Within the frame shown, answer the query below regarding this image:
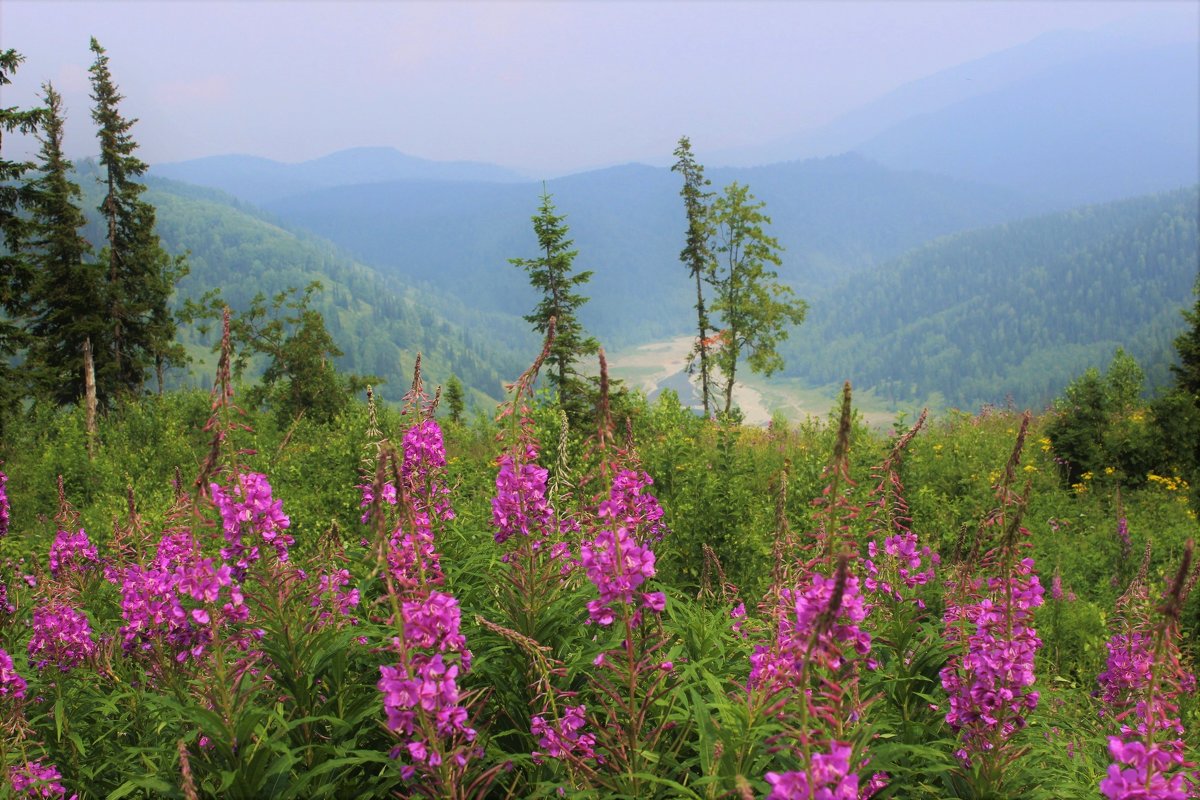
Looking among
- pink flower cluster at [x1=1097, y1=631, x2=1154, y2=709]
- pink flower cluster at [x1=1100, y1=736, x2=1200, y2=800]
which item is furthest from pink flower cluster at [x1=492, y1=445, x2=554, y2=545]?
pink flower cluster at [x1=1097, y1=631, x2=1154, y2=709]

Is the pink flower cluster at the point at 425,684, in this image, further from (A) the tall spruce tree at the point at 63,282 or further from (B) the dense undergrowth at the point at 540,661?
(A) the tall spruce tree at the point at 63,282

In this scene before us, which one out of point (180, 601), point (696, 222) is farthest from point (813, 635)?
point (696, 222)

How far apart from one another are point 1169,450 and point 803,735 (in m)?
16.9

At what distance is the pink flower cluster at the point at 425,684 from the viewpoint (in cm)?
240

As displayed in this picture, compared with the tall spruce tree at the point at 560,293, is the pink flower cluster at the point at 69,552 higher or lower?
lower

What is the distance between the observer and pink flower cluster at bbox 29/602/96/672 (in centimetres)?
466

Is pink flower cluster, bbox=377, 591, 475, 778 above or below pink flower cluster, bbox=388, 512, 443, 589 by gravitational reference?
below

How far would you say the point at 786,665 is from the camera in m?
3.00

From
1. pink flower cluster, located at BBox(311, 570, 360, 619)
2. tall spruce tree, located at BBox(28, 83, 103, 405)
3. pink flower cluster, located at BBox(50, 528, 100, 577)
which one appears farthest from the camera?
tall spruce tree, located at BBox(28, 83, 103, 405)

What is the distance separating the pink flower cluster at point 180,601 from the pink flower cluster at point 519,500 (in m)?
1.51

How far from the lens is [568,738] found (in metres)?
3.23

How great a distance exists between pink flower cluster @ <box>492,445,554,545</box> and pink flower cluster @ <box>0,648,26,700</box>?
310cm

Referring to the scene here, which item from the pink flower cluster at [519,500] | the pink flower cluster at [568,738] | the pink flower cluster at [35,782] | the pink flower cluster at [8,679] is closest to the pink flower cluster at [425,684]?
the pink flower cluster at [568,738]

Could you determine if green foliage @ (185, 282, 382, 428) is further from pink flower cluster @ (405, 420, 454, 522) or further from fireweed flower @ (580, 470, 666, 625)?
fireweed flower @ (580, 470, 666, 625)
